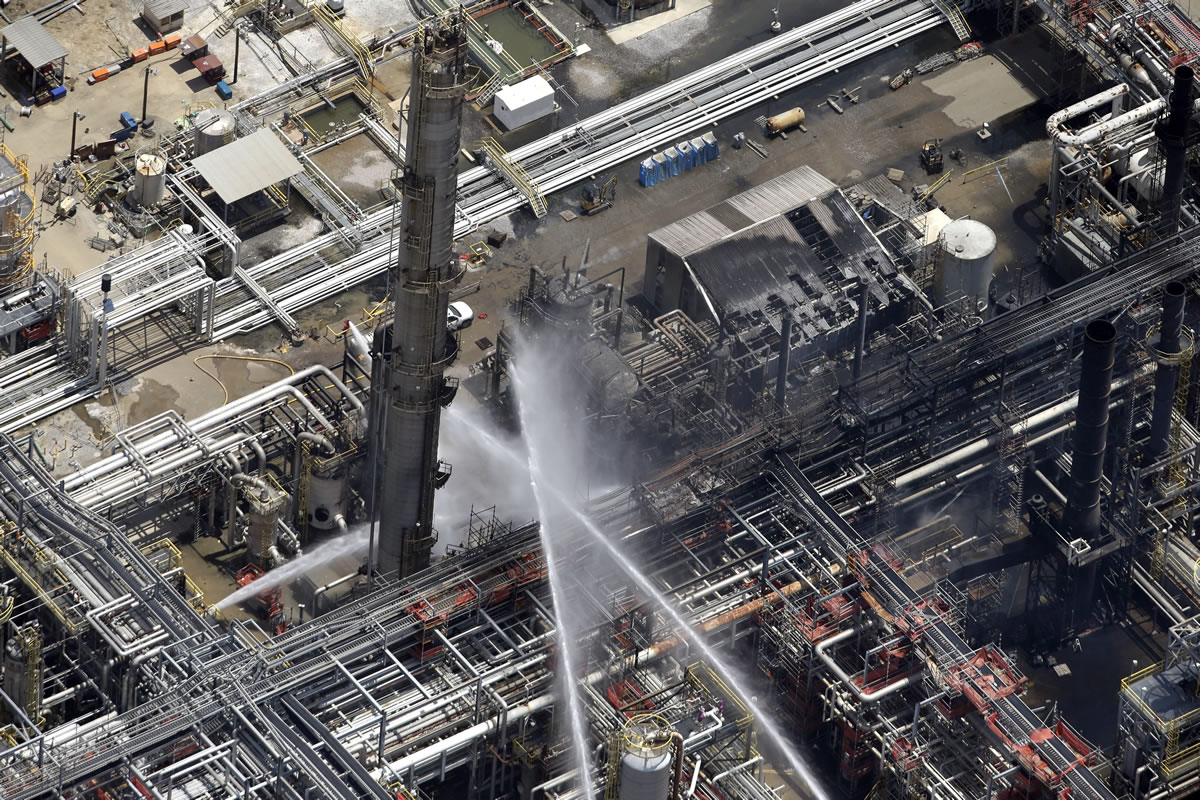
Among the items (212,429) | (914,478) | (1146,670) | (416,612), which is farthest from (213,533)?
(1146,670)

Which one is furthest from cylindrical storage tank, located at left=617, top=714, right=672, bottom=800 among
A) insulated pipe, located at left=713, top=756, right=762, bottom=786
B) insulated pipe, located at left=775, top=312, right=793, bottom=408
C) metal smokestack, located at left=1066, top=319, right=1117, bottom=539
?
insulated pipe, located at left=775, top=312, right=793, bottom=408

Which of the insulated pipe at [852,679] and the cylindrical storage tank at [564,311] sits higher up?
the cylindrical storage tank at [564,311]

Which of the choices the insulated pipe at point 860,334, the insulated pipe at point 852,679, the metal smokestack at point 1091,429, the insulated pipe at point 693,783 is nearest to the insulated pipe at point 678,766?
the insulated pipe at point 693,783

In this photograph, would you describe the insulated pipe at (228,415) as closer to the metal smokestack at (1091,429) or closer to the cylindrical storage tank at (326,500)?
the cylindrical storage tank at (326,500)

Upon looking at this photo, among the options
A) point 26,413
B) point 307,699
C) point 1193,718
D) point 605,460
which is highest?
point 26,413

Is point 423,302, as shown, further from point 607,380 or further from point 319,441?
point 607,380

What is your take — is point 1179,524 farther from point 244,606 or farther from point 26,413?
point 26,413
